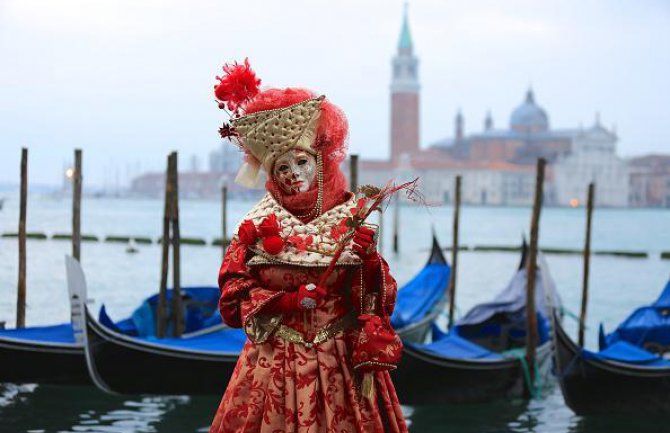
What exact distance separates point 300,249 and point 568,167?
70087 millimetres

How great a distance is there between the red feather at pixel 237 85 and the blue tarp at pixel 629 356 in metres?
3.12

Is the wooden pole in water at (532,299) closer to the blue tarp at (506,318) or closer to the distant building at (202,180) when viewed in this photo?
the blue tarp at (506,318)

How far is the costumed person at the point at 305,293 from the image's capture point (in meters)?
1.88

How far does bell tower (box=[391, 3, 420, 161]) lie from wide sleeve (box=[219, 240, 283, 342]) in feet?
227

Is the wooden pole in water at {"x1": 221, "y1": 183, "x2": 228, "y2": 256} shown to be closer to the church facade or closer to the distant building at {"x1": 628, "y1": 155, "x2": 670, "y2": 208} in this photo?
the church facade

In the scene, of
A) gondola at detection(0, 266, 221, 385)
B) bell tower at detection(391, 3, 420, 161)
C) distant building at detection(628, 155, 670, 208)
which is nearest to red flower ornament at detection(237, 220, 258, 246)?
gondola at detection(0, 266, 221, 385)

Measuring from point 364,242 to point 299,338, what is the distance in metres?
0.20

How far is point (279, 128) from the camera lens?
6.35 ft

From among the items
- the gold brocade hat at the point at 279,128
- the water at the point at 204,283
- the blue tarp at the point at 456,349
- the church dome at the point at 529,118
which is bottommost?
the water at the point at 204,283

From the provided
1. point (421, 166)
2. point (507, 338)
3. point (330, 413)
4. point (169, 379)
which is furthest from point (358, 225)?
point (421, 166)

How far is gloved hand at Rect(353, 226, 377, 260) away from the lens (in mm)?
1861

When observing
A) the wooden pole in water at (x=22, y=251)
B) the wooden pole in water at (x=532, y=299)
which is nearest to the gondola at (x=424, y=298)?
the wooden pole in water at (x=532, y=299)

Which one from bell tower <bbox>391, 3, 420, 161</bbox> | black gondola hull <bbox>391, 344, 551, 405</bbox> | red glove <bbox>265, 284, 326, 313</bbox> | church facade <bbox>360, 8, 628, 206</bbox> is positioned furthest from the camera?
bell tower <bbox>391, 3, 420, 161</bbox>

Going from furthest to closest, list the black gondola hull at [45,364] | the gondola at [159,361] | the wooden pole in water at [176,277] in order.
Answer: the wooden pole in water at [176,277], the black gondola hull at [45,364], the gondola at [159,361]
